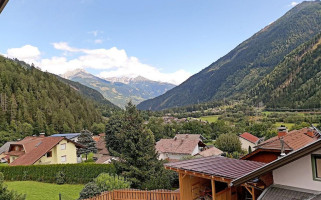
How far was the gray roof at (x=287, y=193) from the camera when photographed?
7.74m

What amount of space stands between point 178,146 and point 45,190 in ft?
98.0

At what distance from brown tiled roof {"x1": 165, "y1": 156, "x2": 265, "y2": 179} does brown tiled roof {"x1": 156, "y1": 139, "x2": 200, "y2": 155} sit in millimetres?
34361

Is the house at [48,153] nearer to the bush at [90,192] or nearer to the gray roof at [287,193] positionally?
the bush at [90,192]

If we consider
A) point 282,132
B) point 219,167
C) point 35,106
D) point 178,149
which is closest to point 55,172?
point 219,167

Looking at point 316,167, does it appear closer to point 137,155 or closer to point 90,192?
point 90,192

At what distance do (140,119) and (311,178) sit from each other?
17.9 meters

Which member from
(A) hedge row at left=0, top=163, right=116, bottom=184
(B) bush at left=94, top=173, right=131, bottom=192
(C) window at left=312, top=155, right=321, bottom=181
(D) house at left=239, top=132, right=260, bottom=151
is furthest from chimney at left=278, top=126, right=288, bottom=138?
(D) house at left=239, top=132, right=260, bottom=151

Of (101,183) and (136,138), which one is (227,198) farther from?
(136,138)

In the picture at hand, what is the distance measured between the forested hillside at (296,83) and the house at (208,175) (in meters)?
118

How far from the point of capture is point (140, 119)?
80.7 ft

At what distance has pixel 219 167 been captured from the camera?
11.9 metres

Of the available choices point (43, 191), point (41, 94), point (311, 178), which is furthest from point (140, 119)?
point (41, 94)

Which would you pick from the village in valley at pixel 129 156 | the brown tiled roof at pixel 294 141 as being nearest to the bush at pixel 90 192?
the village in valley at pixel 129 156

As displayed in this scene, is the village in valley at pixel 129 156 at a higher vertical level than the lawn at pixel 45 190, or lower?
higher
